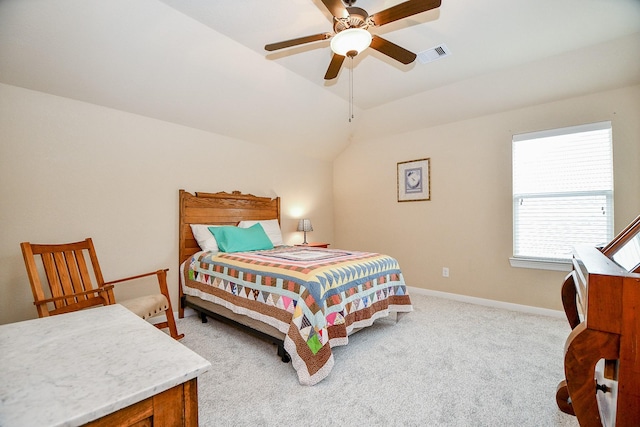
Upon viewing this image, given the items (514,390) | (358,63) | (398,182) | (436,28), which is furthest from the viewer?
(398,182)

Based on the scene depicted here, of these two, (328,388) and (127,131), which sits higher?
(127,131)

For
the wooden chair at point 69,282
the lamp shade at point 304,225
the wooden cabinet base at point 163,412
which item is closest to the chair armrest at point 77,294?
the wooden chair at point 69,282

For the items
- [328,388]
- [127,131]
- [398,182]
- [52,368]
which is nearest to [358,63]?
[398,182]

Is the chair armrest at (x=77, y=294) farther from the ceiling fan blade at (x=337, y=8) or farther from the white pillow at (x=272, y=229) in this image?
the ceiling fan blade at (x=337, y=8)

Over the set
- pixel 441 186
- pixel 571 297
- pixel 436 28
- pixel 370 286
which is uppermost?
pixel 436 28

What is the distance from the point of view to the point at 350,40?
1853mm

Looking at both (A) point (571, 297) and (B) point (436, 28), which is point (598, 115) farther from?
A: (A) point (571, 297)

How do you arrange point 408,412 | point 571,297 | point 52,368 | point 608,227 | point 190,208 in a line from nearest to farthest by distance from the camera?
point 52,368 < point 571,297 < point 408,412 < point 608,227 < point 190,208

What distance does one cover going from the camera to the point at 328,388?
185 cm

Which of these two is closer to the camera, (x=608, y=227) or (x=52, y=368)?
(x=52, y=368)

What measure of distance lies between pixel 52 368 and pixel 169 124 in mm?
3128

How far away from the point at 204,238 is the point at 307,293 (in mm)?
1803

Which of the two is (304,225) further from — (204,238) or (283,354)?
(283,354)

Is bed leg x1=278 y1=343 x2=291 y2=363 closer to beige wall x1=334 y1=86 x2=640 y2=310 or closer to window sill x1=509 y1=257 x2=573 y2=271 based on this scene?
beige wall x1=334 y1=86 x2=640 y2=310
